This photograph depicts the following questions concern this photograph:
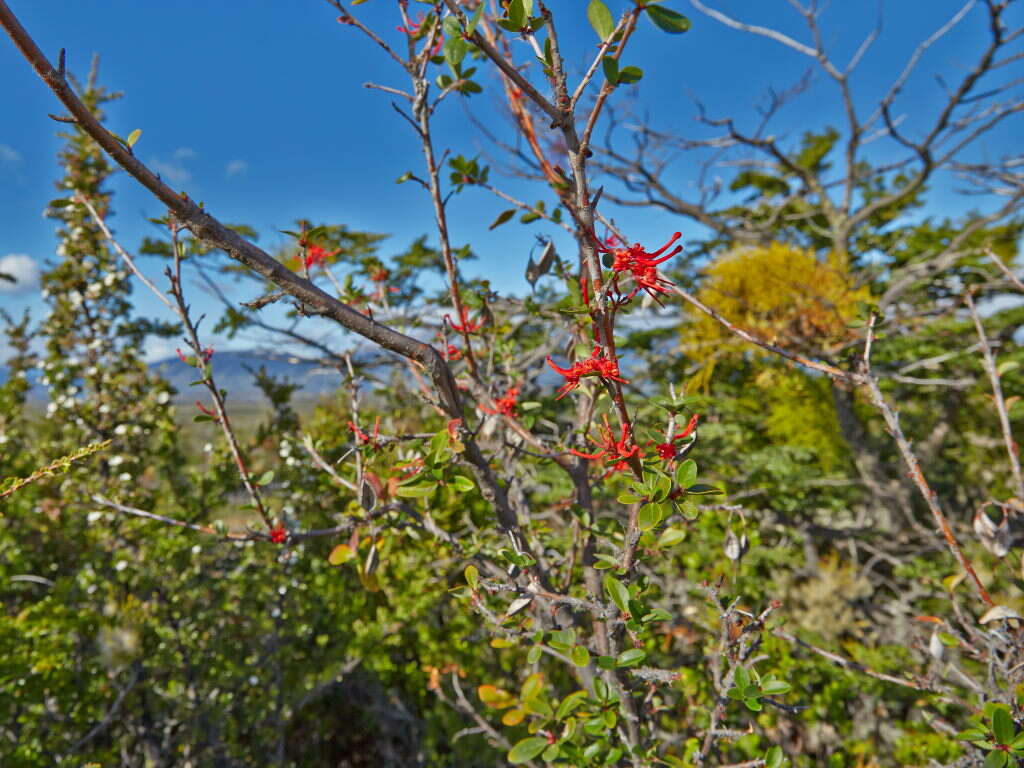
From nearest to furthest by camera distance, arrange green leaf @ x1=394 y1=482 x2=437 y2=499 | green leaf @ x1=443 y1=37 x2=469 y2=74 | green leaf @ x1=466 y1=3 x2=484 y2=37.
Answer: green leaf @ x1=466 y1=3 x2=484 y2=37, green leaf @ x1=443 y1=37 x2=469 y2=74, green leaf @ x1=394 y1=482 x2=437 y2=499

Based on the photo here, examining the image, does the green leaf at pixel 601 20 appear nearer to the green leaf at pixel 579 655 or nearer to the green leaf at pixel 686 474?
the green leaf at pixel 686 474

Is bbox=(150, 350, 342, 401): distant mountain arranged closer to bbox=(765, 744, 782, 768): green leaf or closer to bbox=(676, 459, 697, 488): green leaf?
bbox=(676, 459, 697, 488): green leaf

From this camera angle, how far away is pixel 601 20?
26.5 inches

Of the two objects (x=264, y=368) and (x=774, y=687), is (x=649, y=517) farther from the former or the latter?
(x=264, y=368)

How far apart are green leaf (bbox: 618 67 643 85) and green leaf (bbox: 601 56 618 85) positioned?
0.02m

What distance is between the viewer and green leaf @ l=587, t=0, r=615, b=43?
0.66 metres

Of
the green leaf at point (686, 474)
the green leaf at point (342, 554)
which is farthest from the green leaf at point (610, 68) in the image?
the green leaf at point (342, 554)

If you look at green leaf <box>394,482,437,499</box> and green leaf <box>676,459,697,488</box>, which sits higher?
green leaf <box>394,482,437,499</box>

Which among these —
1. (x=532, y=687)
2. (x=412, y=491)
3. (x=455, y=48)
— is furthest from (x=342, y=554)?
(x=455, y=48)

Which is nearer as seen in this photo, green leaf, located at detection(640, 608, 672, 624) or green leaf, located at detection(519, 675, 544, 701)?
green leaf, located at detection(640, 608, 672, 624)

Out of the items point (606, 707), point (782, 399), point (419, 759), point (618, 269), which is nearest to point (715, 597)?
point (606, 707)

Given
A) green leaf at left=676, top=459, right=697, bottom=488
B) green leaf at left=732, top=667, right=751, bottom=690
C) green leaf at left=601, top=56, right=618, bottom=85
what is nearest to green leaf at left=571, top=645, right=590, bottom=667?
green leaf at left=732, top=667, right=751, bottom=690

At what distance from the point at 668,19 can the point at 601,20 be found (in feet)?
0.28

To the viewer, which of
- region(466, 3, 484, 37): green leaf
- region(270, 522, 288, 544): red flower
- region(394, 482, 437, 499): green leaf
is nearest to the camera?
region(466, 3, 484, 37): green leaf
